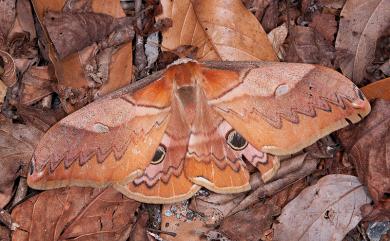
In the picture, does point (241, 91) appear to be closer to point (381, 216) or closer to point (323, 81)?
point (323, 81)

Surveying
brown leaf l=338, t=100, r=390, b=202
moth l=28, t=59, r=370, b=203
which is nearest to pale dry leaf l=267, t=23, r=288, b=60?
moth l=28, t=59, r=370, b=203

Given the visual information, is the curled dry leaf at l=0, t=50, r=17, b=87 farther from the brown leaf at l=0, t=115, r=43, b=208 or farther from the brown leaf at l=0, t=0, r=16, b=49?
the brown leaf at l=0, t=115, r=43, b=208

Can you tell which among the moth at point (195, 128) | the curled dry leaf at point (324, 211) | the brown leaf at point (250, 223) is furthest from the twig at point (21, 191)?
the curled dry leaf at point (324, 211)

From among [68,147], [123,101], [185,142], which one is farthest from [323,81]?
[68,147]

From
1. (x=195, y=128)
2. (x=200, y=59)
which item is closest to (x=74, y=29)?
(x=200, y=59)

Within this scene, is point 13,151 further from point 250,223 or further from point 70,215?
point 250,223

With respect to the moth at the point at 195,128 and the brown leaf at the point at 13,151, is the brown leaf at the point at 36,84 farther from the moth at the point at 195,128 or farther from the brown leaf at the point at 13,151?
the moth at the point at 195,128
